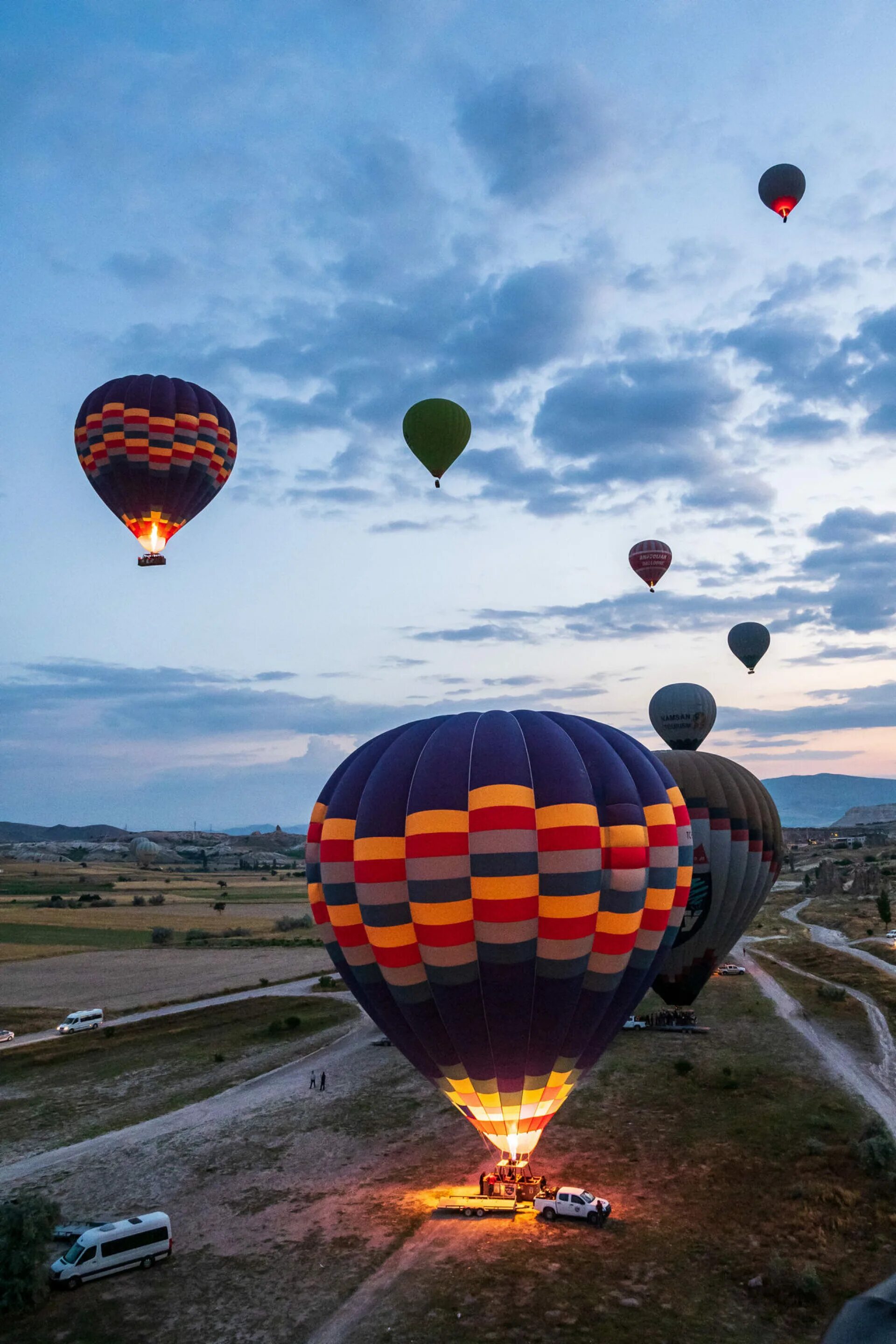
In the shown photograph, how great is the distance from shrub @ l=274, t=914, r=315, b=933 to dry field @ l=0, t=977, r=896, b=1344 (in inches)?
2135

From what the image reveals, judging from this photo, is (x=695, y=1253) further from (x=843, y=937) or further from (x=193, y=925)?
(x=193, y=925)

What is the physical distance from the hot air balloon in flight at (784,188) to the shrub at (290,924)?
65462 mm

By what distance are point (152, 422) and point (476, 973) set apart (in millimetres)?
32510

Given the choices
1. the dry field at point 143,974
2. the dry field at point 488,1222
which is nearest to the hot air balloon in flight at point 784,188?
the dry field at point 488,1222

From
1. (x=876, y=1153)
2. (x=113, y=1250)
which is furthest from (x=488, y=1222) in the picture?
(x=876, y=1153)

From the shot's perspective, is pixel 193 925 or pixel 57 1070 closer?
pixel 57 1070

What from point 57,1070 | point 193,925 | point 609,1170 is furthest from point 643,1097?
point 193,925

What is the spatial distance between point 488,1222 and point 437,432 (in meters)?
27.1

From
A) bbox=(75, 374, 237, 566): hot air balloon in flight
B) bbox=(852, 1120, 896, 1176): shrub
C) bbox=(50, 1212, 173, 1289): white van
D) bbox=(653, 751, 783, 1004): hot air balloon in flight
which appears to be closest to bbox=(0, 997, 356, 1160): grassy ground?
bbox=(50, 1212, 173, 1289): white van

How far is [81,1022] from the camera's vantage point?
42.1 meters

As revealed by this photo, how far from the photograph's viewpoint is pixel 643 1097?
27844 mm

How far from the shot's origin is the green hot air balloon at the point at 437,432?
35.4 metres

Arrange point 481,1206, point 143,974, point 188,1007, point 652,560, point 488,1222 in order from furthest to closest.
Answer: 1. point 143,974
2. point 652,560
3. point 188,1007
4. point 481,1206
5. point 488,1222

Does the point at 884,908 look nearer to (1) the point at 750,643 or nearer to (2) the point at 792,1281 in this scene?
(1) the point at 750,643
